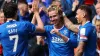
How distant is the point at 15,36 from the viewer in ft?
18.9

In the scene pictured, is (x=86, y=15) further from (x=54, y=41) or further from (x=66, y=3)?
(x=66, y=3)

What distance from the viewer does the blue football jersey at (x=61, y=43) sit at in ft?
19.7

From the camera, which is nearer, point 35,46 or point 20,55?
point 20,55

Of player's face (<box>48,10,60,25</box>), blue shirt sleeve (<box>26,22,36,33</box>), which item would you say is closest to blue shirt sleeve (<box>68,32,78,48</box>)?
player's face (<box>48,10,60,25</box>)

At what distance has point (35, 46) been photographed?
7.86 m

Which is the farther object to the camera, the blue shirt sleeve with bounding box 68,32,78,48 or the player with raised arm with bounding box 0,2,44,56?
the blue shirt sleeve with bounding box 68,32,78,48

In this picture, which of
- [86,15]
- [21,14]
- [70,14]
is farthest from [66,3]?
[86,15]

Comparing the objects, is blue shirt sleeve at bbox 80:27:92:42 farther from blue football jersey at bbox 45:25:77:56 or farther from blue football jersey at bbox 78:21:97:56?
blue football jersey at bbox 45:25:77:56

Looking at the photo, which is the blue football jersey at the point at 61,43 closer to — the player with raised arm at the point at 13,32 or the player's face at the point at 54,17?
the player's face at the point at 54,17

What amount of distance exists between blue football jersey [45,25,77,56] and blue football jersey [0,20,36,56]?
390 mm

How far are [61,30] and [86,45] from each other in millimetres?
514

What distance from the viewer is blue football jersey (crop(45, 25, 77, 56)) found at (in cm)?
602

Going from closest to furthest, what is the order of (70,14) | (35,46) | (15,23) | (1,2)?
(15,23), (35,46), (70,14), (1,2)

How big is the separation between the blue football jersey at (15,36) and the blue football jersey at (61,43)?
0.39m
